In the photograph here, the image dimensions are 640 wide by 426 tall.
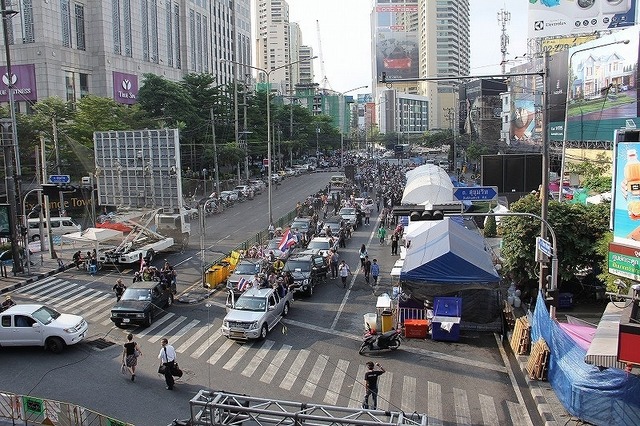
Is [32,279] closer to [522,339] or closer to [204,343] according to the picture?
[204,343]

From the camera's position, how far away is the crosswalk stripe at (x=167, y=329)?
19633 mm

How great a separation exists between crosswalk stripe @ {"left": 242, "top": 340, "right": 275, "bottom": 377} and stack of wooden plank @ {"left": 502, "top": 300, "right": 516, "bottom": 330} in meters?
7.53

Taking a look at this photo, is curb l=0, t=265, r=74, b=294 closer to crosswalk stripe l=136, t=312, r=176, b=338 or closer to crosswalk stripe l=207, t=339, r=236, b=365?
crosswalk stripe l=136, t=312, r=176, b=338

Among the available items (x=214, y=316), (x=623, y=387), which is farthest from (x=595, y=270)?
(x=214, y=316)

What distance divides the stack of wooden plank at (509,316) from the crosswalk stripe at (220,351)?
28.6 feet

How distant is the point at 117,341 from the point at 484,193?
39.2 ft

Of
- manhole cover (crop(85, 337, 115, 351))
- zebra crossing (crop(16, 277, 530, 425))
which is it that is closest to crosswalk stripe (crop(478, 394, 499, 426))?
zebra crossing (crop(16, 277, 530, 425))

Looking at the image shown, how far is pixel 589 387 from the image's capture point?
12898 mm

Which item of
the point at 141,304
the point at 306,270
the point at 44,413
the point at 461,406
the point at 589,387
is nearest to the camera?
the point at 44,413

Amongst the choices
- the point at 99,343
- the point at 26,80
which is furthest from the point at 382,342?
the point at 26,80

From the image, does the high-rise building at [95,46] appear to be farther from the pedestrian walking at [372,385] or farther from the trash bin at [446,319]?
the pedestrian walking at [372,385]

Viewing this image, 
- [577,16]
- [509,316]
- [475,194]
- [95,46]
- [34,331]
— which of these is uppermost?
[577,16]

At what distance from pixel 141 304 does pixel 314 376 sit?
7598 mm

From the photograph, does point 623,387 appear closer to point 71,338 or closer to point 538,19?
point 71,338
